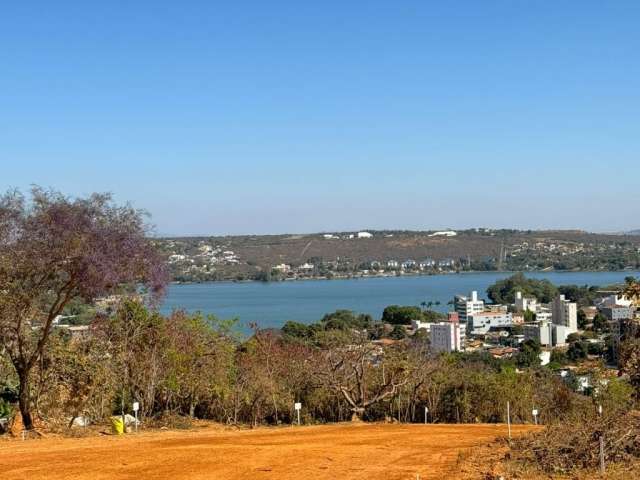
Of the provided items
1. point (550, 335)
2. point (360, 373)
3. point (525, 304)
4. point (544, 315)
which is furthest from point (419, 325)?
point (360, 373)

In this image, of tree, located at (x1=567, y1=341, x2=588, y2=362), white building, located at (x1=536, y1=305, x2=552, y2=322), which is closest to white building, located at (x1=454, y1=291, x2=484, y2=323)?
white building, located at (x1=536, y1=305, x2=552, y2=322)

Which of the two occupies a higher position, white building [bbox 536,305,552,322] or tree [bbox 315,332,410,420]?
tree [bbox 315,332,410,420]

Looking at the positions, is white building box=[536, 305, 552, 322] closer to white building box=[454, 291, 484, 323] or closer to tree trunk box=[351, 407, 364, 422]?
white building box=[454, 291, 484, 323]

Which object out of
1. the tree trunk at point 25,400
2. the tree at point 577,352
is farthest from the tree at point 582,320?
the tree trunk at point 25,400

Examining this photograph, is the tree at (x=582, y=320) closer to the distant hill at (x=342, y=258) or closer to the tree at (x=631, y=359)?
the tree at (x=631, y=359)

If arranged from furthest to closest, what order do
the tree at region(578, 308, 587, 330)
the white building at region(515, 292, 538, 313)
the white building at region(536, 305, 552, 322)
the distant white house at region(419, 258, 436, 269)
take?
the distant white house at region(419, 258, 436, 269) < the white building at region(515, 292, 538, 313) < the white building at region(536, 305, 552, 322) < the tree at region(578, 308, 587, 330)

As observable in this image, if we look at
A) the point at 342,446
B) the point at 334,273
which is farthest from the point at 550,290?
the point at 342,446

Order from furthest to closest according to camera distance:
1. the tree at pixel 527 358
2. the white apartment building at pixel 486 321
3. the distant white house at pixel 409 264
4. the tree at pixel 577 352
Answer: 1. the distant white house at pixel 409 264
2. the white apartment building at pixel 486 321
3. the tree at pixel 577 352
4. the tree at pixel 527 358

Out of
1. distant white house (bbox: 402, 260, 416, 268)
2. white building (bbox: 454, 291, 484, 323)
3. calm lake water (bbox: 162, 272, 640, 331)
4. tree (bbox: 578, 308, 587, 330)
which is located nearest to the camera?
calm lake water (bbox: 162, 272, 640, 331)

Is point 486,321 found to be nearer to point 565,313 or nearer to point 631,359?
point 565,313
